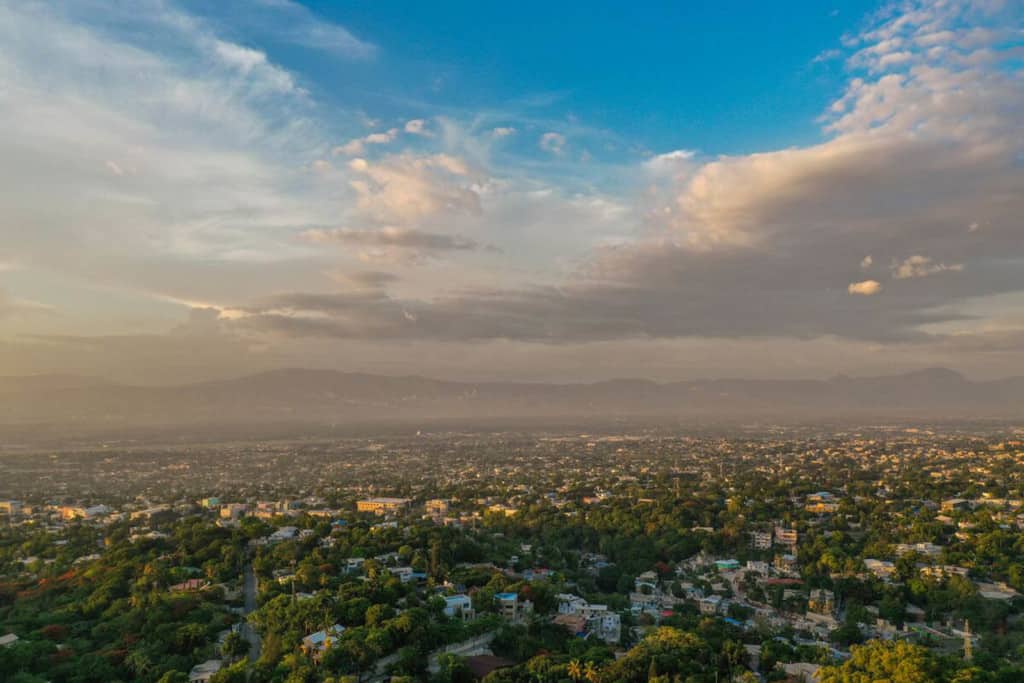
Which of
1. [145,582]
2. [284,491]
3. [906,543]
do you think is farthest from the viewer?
[284,491]

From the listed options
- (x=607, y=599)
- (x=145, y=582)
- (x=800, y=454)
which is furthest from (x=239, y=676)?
(x=800, y=454)

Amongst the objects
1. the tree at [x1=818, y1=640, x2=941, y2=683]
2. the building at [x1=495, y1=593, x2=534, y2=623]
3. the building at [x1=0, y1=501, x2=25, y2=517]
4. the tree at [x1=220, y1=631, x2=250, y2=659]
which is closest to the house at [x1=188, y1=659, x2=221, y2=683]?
the tree at [x1=220, y1=631, x2=250, y2=659]

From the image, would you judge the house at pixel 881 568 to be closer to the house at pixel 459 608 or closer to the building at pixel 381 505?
the house at pixel 459 608

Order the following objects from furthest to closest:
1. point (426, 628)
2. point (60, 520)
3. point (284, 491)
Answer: point (284, 491) → point (60, 520) → point (426, 628)

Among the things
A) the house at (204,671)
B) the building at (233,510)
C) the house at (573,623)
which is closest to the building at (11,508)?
the building at (233,510)

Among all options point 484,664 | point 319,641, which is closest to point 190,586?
point 319,641

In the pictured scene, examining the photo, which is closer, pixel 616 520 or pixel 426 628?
pixel 426 628

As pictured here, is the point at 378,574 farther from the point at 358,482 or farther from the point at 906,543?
the point at 358,482
